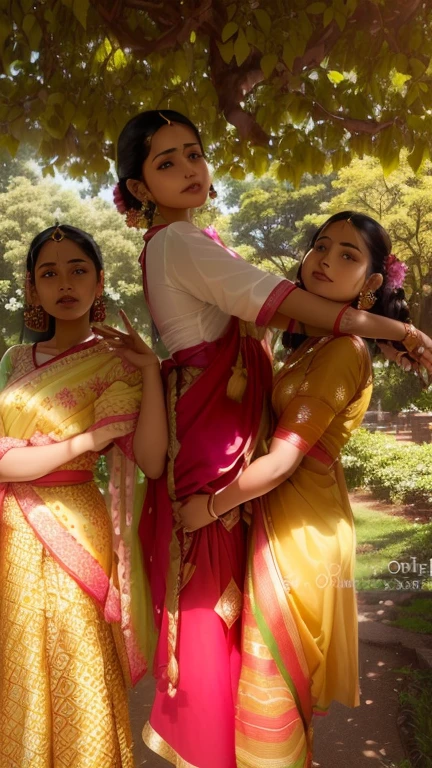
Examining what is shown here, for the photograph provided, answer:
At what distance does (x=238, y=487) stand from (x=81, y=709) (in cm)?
68

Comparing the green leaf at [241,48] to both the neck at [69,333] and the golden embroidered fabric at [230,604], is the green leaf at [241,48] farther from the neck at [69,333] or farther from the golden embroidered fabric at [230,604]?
the golden embroidered fabric at [230,604]

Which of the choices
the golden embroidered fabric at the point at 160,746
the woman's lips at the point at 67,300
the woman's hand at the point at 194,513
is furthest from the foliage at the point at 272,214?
the golden embroidered fabric at the point at 160,746

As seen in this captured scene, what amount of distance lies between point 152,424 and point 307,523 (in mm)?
448

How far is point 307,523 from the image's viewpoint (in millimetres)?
1665

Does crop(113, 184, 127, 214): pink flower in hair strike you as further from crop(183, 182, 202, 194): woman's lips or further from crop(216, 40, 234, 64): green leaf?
crop(216, 40, 234, 64): green leaf

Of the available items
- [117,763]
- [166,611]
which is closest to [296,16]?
[166,611]

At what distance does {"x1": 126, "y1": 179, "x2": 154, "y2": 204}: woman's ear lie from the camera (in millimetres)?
1774

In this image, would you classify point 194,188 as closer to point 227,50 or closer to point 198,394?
point 198,394

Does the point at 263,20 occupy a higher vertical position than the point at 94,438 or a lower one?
higher

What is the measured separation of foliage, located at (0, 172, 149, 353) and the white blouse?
471 cm

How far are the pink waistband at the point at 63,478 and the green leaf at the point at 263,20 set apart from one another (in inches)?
66.8

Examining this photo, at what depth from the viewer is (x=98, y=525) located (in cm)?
179

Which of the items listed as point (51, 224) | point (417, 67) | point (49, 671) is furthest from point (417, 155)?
point (51, 224)

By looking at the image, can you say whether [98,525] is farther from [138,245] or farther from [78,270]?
[138,245]
